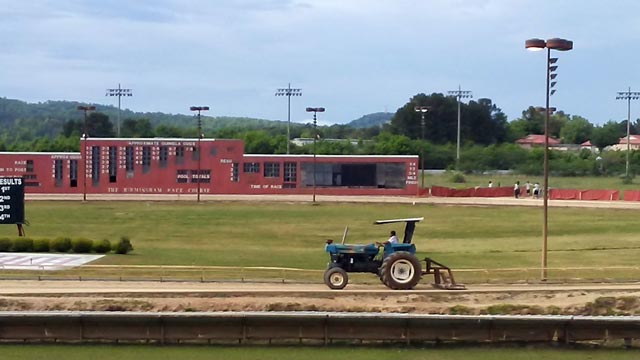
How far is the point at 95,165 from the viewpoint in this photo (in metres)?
95.7

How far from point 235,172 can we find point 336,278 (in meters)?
67.8

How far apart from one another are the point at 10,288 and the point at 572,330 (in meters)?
16.5

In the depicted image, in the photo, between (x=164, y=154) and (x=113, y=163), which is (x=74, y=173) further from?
(x=164, y=154)

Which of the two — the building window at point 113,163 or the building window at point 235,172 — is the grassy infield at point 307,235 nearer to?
the building window at point 235,172

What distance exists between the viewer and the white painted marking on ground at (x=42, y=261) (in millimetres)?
35375

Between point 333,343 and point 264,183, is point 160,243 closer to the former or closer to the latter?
point 333,343

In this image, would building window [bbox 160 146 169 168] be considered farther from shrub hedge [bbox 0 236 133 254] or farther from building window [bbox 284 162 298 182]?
shrub hedge [bbox 0 236 133 254]

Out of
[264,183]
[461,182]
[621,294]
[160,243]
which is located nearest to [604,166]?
[461,182]

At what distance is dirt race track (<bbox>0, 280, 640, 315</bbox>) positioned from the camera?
25812 millimetres

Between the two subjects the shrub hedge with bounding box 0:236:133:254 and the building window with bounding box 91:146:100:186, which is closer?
the shrub hedge with bounding box 0:236:133:254

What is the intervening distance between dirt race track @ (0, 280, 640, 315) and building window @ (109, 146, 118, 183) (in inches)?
2630

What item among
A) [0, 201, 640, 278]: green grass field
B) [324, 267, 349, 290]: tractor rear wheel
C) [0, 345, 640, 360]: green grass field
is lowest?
[0, 201, 640, 278]: green grass field

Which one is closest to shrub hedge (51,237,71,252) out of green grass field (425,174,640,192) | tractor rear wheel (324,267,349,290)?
tractor rear wheel (324,267,349,290)

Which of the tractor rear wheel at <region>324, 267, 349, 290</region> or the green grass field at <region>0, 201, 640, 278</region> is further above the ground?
the tractor rear wheel at <region>324, 267, 349, 290</region>
